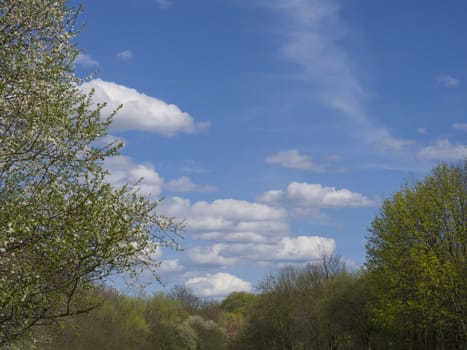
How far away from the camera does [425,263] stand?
1405 inches

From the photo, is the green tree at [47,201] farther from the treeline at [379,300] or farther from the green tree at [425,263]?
the green tree at [425,263]

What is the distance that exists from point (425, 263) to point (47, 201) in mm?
28570

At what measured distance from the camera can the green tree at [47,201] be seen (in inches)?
498

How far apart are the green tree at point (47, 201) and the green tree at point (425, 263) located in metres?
27.0

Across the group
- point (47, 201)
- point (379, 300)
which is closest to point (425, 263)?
point (379, 300)

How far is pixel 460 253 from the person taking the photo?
3906 centimetres

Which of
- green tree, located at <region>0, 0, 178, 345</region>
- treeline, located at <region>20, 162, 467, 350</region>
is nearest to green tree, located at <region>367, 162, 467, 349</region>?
treeline, located at <region>20, 162, 467, 350</region>

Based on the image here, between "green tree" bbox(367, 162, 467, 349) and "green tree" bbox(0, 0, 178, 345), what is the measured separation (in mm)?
27027

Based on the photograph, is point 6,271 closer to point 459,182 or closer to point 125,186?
point 125,186

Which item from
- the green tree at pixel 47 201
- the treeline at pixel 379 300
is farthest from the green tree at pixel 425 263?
the green tree at pixel 47 201

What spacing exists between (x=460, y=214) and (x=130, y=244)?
33.5 m

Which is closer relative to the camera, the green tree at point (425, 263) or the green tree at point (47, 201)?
the green tree at point (47, 201)

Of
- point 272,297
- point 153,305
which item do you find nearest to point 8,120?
point 272,297

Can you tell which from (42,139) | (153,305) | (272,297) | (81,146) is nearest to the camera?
(42,139)
